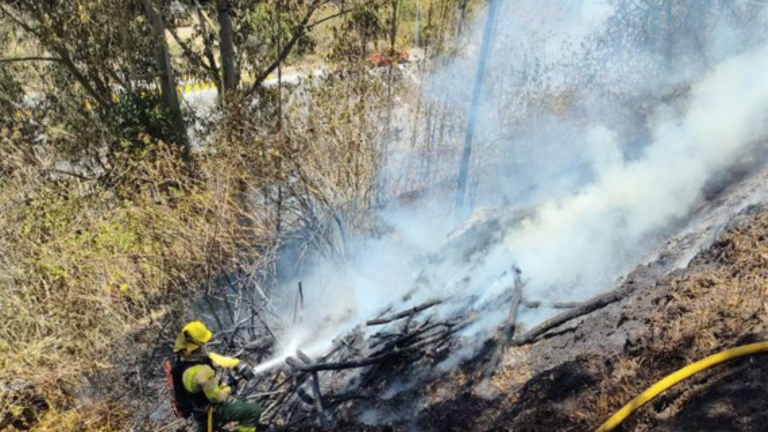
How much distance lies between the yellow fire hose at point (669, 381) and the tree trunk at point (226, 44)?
411 inches

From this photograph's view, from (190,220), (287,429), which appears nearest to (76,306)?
(190,220)

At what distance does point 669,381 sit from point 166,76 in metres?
11.4

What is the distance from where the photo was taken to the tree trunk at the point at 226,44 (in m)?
12.7

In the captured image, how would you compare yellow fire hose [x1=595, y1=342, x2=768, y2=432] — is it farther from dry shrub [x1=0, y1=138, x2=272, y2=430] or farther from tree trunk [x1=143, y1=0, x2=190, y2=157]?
tree trunk [x1=143, y1=0, x2=190, y2=157]

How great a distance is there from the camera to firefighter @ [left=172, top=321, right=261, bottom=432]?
18.1ft

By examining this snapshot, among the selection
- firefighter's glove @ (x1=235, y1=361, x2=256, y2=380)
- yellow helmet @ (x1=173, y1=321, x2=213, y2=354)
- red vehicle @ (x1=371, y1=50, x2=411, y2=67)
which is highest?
red vehicle @ (x1=371, y1=50, x2=411, y2=67)

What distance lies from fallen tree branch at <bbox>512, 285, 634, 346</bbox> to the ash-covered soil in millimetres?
86

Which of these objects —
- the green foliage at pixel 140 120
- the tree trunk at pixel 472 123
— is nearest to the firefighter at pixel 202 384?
the tree trunk at pixel 472 123

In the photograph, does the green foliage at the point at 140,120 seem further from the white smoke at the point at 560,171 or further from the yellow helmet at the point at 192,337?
the yellow helmet at the point at 192,337

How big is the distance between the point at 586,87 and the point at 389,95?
174 inches

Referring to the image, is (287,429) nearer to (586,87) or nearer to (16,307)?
(16,307)

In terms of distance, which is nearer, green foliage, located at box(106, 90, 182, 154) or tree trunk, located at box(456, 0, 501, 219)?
tree trunk, located at box(456, 0, 501, 219)

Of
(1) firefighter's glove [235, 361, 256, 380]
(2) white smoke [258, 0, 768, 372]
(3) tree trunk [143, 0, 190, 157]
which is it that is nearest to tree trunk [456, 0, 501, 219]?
(2) white smoke [258, 0, 768, 372]

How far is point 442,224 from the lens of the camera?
12.4 metres
